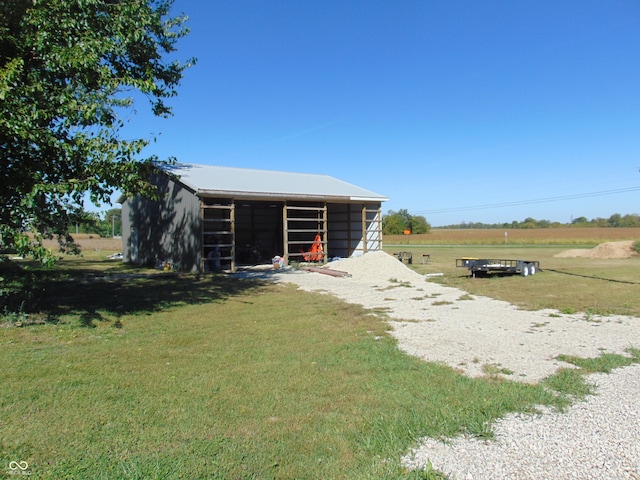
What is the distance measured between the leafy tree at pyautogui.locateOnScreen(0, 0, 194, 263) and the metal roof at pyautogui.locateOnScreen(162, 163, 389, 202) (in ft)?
32.4

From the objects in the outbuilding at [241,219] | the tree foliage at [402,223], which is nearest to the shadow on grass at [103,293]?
the outbuilding at [241,219]

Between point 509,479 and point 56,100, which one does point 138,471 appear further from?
point 56,100

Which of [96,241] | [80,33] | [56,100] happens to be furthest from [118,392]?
[96,241]

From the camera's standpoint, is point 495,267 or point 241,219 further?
point 241,219

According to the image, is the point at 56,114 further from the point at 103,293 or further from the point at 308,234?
the point at 308,234

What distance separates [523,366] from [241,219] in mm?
22535

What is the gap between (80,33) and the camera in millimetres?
7641

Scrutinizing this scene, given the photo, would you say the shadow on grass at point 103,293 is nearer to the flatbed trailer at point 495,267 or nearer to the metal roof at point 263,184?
the metal roof at point 263,184

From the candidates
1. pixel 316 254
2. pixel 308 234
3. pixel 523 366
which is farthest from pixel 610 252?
pixel 523 366

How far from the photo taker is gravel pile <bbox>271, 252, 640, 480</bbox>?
10.7 feet

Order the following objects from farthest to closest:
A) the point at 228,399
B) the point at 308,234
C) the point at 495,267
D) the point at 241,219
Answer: the point at 308,234, the point at 241,219, the point at 495,267, the point at 228,399

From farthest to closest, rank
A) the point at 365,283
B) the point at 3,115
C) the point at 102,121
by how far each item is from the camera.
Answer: the point at 365,283, the point at 102,121, the point at 3,115

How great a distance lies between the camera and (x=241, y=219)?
88.2ft

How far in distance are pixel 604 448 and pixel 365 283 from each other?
11959 millimetres
